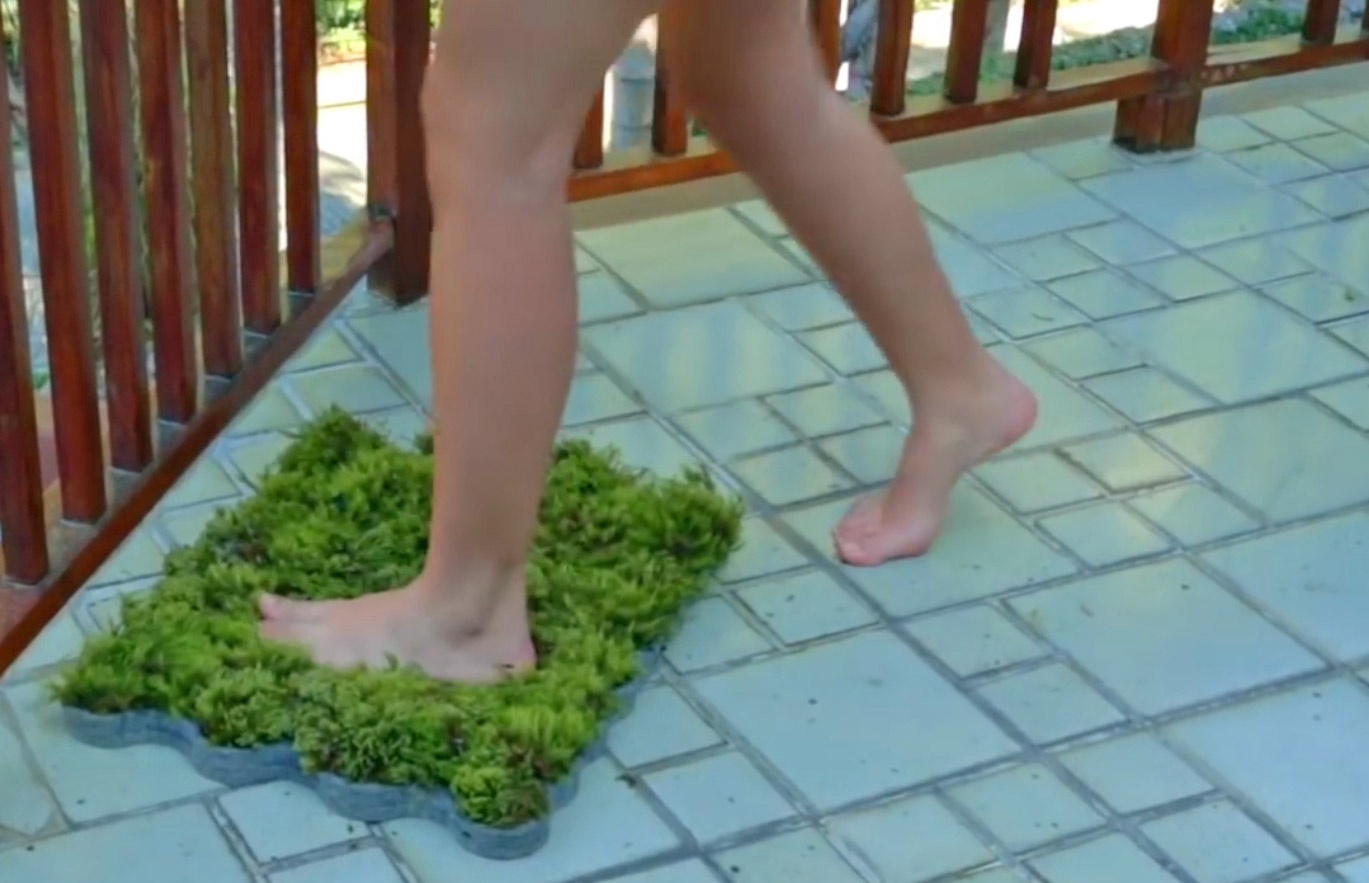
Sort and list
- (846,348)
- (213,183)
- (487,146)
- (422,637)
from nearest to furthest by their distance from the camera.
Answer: (487,146)
(422,637)
(213,183)
(846,348)

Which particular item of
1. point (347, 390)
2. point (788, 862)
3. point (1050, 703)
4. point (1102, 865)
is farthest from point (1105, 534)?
point (347, 390)

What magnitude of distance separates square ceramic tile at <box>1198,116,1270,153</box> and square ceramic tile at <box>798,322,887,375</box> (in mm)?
904

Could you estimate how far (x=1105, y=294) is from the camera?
283 centimetres

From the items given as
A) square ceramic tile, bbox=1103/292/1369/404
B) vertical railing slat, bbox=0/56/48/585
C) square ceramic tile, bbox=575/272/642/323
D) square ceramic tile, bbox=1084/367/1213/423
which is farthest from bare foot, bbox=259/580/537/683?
square ceramic tile, bbox=1103/292/1369/404

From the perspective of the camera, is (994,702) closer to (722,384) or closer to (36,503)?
(722,384)

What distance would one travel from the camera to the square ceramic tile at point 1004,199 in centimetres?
302

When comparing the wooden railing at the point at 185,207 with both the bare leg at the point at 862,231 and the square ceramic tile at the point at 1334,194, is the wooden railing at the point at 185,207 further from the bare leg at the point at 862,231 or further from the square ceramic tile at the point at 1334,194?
the square ceramic tile at the point at 1334,194

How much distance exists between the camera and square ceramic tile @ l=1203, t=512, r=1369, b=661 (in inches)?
85.1

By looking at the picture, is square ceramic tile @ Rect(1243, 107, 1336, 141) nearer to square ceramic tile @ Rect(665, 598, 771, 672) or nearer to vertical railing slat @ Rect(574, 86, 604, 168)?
vertical railing slat @ Rect(574, 86, 604, 168)

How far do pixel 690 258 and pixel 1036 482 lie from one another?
0.68 metres

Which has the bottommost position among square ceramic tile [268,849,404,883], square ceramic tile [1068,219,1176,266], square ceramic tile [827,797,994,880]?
square ceramic tile [268,849,404,883]

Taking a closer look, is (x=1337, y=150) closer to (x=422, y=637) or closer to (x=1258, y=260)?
(x=1258, y=260)

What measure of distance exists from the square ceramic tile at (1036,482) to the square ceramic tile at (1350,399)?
1.25 ft

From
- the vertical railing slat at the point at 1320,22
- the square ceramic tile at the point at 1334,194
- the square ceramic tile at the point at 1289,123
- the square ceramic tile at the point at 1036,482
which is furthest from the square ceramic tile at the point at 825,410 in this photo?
the vertical railing slat at the point at 1320,22
